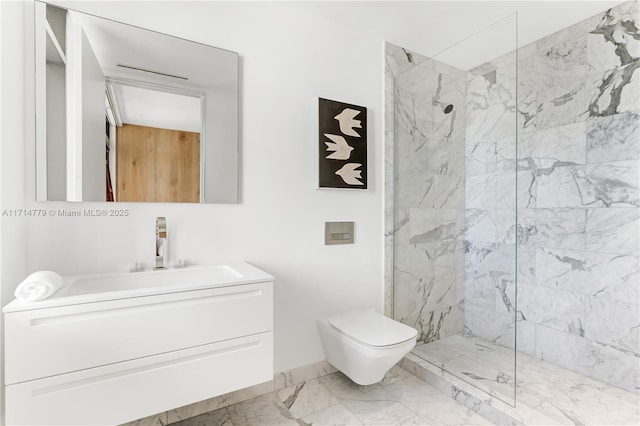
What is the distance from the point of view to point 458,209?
7.57ft

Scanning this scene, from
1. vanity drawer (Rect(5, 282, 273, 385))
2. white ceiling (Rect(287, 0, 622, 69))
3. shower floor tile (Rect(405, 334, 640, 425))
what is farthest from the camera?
white ceiling (Rect(287, 0, 622, 69))

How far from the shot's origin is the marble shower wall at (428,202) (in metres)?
2.29

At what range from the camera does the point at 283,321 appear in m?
2.01

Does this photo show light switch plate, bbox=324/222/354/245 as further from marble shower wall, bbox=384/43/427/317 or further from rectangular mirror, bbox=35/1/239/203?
rectangular mirror, bbox=35/1/239/203

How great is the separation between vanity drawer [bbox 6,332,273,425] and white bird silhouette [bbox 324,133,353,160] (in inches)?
47.6

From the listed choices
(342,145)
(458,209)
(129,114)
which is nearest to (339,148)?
(342,145)

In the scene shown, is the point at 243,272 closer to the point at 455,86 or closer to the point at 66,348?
the point at 66,348

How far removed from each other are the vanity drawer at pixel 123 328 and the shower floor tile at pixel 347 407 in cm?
64

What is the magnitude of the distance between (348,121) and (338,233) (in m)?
0.77

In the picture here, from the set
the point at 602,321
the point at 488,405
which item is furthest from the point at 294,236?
the point at 602,321

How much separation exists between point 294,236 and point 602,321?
6.75 feet

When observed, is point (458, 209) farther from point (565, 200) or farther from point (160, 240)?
point (160, 240)

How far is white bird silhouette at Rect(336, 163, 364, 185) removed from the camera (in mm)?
2184

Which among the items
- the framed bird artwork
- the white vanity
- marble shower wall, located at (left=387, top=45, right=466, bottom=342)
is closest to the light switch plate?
the framed bird artwork
